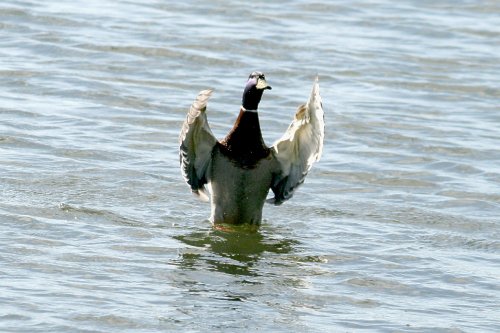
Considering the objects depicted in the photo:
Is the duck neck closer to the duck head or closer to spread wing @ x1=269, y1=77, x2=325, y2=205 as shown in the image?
the duck head

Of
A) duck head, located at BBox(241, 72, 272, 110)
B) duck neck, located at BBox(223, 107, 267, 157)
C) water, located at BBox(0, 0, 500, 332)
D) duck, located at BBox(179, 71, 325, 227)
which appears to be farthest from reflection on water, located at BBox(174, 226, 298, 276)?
duck head, located at BBox(241, 72, 272, 110)

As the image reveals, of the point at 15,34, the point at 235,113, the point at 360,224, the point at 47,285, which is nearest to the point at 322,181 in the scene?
the point at 360,224

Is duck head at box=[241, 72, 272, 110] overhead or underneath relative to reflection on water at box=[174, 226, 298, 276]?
overhead

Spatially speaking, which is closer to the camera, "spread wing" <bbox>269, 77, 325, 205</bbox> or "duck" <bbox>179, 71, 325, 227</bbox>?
"spread wing" <bbox>269, 77, 325, 205</bbox>

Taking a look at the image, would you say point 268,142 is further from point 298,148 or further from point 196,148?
point 196,148

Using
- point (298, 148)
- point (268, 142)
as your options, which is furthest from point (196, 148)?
point (268, 142)

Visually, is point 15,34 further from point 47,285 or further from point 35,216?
point 47,285

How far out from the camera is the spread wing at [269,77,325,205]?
1080 centimetres

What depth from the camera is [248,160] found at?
438 inches

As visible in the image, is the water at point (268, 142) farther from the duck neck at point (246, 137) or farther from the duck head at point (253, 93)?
the duck head at point (253, 93)

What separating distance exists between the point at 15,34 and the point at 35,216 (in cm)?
769

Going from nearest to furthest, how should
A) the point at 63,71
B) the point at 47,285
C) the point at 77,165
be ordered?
the point at 47,285 → the point at 77,165 → the point at 63,71

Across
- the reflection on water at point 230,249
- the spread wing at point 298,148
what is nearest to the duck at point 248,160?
the spread wing at point 298,148

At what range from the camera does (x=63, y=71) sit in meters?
16.4
